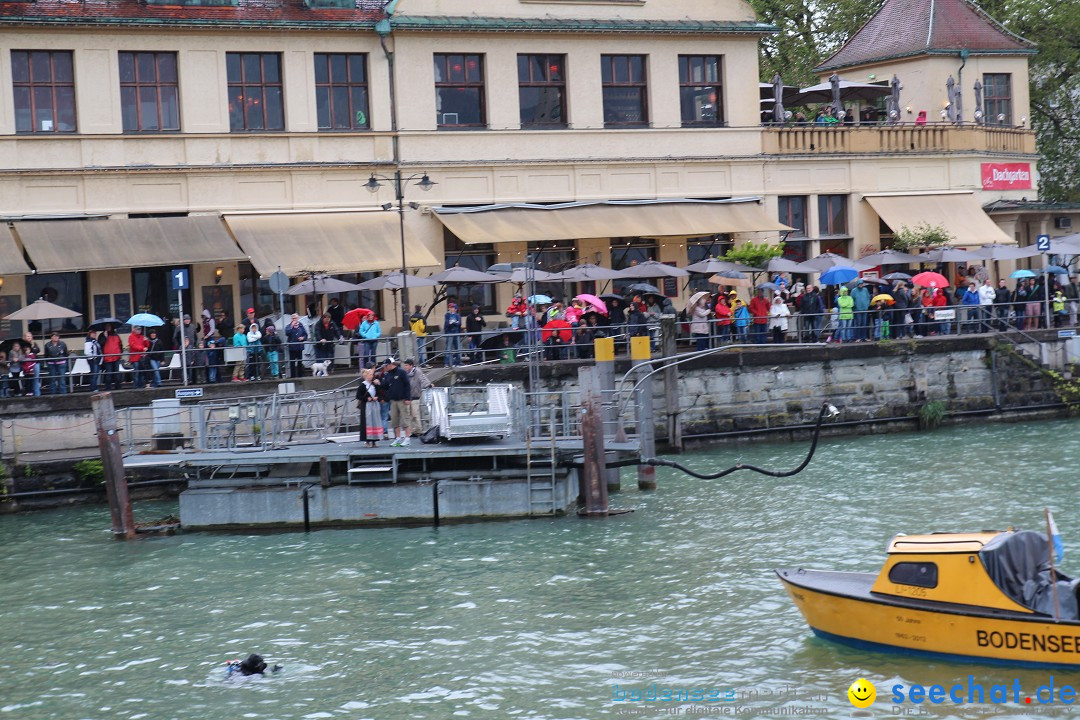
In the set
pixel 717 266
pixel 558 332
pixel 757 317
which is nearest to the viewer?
pixel 558 332

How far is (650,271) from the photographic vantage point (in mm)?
36344

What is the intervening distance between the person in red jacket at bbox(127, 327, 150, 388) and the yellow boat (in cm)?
1794

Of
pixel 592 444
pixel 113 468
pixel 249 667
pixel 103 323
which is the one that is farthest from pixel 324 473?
pixel 103 323

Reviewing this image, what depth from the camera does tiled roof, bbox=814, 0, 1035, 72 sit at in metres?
45.5

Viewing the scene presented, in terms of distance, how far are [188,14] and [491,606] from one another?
21408 millimetres

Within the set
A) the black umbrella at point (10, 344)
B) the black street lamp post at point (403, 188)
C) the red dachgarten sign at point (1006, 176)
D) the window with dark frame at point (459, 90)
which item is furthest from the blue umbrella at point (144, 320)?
the red dachgarten sign at point (1006, 176)

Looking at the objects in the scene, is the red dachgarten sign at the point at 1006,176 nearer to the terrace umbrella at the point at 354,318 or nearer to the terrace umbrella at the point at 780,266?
the terrace umbrella at the point at 780,266

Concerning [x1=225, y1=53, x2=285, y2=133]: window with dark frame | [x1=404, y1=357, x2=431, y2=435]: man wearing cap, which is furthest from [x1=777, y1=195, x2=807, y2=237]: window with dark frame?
[x1=404, y1=357, x2=431, y2=435]: man wearing cap

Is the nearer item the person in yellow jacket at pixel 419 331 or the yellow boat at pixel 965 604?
the yellow boat at pixel 965 604

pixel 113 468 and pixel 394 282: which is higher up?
pixel 394 282

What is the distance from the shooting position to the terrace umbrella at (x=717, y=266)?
1442 inches

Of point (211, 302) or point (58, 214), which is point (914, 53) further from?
point (58, 214)

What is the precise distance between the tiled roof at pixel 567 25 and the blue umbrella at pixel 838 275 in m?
9.06

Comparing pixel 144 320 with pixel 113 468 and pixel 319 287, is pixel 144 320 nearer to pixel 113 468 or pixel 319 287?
pixel 319 287
